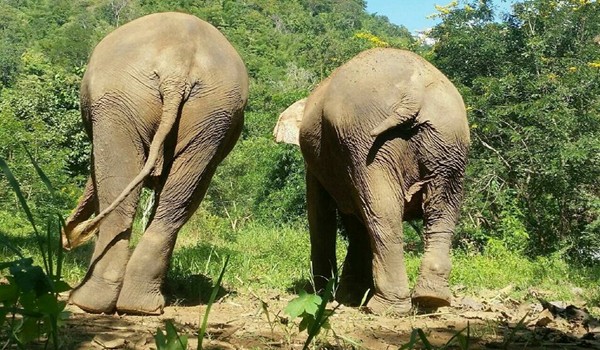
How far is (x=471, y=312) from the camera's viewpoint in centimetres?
581

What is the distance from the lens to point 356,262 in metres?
7.11

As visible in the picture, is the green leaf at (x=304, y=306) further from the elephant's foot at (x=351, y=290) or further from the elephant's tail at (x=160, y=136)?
the elephant's foot at (x=351, y=290)

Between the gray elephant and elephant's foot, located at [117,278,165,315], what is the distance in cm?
149

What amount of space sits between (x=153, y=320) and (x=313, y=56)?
36.7 m

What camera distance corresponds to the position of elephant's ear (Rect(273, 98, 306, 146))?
7211 mm

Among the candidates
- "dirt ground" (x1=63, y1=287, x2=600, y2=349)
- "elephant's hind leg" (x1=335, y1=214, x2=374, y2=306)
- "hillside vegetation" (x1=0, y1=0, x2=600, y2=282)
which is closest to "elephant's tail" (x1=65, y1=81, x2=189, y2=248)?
"dirt ground" (x1=63, y1=287, x2=600, y2=349)

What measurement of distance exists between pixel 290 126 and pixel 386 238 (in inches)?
76.0

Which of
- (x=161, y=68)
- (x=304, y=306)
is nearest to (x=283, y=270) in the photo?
(x=161, y=68)

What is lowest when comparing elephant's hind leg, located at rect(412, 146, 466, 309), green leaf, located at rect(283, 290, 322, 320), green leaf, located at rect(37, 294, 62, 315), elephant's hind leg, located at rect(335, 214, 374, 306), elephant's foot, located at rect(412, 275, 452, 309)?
elephant's hind leg, located at rect(335, 214, 374, 306)

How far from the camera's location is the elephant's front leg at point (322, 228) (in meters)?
7.09

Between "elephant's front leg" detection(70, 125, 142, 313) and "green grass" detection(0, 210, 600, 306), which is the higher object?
"elephant's front leg" detection(70, 125, 142, 313)

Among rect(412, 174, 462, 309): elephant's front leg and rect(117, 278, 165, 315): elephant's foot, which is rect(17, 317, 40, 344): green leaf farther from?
rect(412, 174, 462, 309): elephant's front leg

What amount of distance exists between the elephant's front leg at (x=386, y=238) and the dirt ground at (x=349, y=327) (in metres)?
0.17

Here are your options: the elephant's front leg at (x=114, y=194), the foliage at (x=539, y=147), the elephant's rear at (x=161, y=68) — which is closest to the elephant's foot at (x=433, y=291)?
the elephant's rear at (x=161, y=68)
